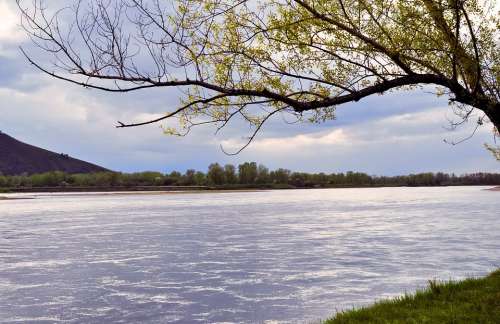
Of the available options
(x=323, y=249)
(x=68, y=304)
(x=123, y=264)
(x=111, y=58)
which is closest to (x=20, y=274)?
(x=123, y=264)

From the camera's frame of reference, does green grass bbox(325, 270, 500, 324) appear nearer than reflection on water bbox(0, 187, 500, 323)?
Yes

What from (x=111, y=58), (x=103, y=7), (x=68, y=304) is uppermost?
(x=103, y=7)

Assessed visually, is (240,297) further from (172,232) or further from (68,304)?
(172,232)

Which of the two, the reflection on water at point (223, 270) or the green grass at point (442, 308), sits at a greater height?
the green grass at point (442, 308)

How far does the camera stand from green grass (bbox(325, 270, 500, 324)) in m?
9.96

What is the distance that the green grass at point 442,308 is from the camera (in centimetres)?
996

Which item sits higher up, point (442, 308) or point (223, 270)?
point (442, 308)

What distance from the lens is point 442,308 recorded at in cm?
1080

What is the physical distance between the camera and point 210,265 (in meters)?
19.8

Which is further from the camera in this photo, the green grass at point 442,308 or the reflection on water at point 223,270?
the reflection on water at point 223,270

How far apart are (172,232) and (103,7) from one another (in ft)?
77.8

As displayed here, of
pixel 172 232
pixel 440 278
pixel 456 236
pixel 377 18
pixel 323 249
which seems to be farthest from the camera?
pixel 172 232

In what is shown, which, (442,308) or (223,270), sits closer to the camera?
(442,308)

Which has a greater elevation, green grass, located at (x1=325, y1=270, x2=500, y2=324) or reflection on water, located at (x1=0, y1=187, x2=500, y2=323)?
green grass, located at (x1=325, y1=270, x2=500, y2=324)
